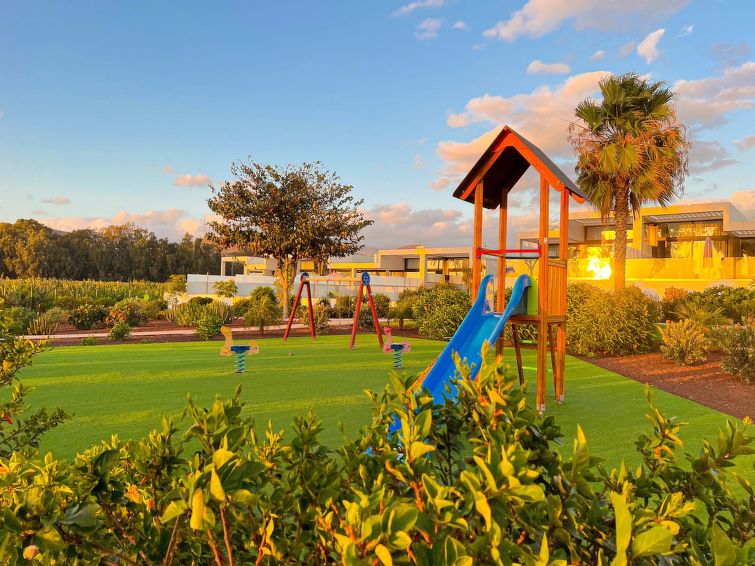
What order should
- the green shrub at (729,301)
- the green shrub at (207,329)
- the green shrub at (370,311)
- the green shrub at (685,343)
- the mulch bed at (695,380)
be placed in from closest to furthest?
the mulch bed at (695,380) → the green shrub at (685,343) → the green shrub at (207,329) → the green shrub at (729,301) → the green shrub at (370,311)

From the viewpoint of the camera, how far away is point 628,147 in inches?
680

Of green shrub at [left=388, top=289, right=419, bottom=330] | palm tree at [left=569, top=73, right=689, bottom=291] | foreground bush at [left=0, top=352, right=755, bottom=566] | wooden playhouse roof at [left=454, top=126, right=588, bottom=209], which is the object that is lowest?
green shrub at [left=388, top=289, right=419, bottom=330]

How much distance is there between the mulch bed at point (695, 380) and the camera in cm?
808

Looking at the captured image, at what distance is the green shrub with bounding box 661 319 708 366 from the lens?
11455 millimetres

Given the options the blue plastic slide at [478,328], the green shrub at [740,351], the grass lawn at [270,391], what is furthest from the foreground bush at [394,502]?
the green shrub at [740,351]

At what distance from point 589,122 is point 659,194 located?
153 inches

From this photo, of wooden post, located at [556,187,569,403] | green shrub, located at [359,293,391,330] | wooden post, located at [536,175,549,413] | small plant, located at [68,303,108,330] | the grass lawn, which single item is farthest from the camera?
green shrub, located at [359,293,391,330]

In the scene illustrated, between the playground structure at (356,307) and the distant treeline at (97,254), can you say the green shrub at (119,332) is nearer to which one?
the playground structure at (356,307)

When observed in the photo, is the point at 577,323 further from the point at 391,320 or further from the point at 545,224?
the point at 391,320

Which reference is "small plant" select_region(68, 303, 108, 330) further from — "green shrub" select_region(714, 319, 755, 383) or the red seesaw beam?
"green shrub" select_region(714, 319, 755, 383)

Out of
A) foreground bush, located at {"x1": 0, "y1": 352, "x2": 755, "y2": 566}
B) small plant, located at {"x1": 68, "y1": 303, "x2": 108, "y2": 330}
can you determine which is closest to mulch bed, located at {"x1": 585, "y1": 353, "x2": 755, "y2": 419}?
foreground bush, located at {"x1": 0, "y1": 352, "x2": 755, "y2": 566}

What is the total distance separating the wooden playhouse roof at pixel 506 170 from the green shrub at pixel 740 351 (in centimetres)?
488

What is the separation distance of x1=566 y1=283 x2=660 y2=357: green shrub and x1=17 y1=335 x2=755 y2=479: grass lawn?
1.23 metres

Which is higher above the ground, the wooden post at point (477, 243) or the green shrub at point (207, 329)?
the wooden post at point (477, 243)
